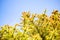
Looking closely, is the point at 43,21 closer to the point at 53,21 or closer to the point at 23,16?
the point at 53,21

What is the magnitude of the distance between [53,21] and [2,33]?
9.34ft

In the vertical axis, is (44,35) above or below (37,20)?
below

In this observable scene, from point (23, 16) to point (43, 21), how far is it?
3.77ft

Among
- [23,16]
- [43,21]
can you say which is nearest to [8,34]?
[23,16]

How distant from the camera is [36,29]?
9.02 m

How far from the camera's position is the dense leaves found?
8375 millimetres

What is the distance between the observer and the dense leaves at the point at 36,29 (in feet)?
27.5

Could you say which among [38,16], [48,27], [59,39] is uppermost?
[38,16]

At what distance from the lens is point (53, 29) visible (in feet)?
28.8

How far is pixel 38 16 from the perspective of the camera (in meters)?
9.45

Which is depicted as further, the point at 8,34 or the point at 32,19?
the point at 32,19

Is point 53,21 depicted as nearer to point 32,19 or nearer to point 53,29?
point 53,29

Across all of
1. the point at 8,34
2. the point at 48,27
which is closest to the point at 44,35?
the point at 48,27

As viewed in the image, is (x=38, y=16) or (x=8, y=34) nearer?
(x=8, y=34)
